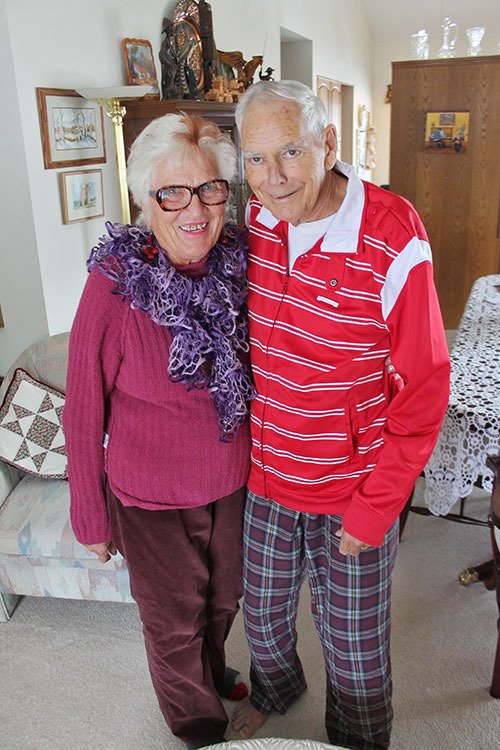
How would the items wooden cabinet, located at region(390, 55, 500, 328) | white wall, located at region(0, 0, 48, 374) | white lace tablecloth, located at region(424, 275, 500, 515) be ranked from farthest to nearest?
1. wooden cabinet, located at region(390, 55, 500, 328)
2. white wall, located at region(0, 0, 48, 374)
3. white lace tablecloth, located at region(424, 275, 500, 515)

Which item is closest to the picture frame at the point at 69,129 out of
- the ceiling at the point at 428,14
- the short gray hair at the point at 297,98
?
the short gray hair at the point at 297,98

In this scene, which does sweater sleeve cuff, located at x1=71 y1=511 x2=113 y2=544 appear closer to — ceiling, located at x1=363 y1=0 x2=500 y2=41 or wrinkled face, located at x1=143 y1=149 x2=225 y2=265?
wrinkled face, located at x1=143 y1=149 x2=225 y2=265

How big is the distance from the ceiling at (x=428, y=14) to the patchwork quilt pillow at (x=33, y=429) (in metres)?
6.69

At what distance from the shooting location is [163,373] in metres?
1.29

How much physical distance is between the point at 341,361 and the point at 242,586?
67cm

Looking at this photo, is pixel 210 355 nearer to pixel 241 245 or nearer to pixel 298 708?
pixel 241 245

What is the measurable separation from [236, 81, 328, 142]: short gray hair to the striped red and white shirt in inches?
4.7

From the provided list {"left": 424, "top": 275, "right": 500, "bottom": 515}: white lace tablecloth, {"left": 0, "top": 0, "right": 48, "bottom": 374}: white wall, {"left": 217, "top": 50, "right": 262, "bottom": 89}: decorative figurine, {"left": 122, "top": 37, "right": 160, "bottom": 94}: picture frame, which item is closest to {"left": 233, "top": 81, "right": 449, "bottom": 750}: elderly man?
{"left": 424, "top": 275, "right": 500, "bottom": 515}: white lace tablecloth

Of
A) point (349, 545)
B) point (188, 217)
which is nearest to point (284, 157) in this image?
point (188, 217)

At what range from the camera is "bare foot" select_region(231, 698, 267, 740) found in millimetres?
1696

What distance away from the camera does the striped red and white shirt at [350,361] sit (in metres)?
1.16

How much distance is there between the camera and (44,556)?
2.01m

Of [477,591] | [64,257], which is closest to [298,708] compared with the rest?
[477,591]

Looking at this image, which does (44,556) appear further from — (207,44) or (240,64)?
(240,64)
